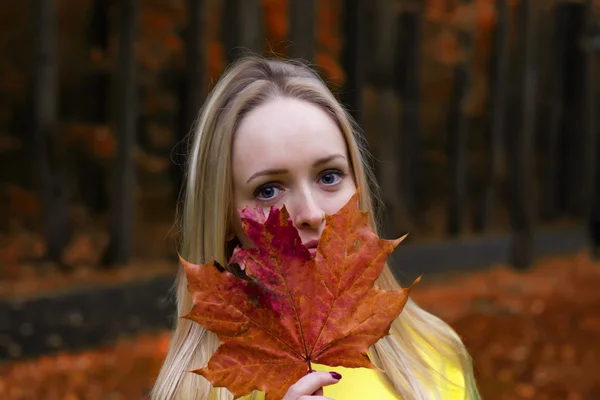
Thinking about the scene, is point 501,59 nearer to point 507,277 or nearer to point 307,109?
point 507,277

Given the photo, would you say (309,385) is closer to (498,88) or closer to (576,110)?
(498,88)

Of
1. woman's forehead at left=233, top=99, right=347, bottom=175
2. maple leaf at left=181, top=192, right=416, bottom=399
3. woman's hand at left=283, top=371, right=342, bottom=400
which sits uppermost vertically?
woman's forehead at left=233, top=99, right=347, bottom=175

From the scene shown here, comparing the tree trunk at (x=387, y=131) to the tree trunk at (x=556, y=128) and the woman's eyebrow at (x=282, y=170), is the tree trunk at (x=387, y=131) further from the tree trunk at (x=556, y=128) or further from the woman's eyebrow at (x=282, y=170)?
the woman's eyebrow at (x=282, y=170)

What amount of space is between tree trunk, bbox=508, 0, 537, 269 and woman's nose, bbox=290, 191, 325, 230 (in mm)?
8502

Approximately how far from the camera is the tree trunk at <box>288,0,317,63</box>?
6270 millimetres

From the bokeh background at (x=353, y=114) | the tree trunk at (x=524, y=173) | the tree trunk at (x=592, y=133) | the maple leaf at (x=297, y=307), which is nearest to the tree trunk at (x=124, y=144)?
the bokeh background at (x=353, y=114)

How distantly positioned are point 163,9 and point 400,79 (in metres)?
2.62

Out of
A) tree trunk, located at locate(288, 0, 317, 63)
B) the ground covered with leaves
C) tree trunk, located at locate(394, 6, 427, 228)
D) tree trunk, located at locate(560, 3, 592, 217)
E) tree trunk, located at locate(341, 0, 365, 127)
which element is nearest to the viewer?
the ground covered with leaves

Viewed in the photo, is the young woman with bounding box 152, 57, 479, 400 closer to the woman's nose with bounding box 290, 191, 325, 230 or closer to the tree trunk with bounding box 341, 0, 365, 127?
the woman's nose with bounding box 290, 191, 325, 230

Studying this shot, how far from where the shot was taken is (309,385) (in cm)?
133

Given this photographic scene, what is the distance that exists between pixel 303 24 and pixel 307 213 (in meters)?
4.86

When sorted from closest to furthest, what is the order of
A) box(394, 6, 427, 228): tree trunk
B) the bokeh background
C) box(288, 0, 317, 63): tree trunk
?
the bokeh background
box(288, 0, 317, 63): tree trunk
box(394, 6, 427, 228): tree trunk

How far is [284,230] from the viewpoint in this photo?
132cm

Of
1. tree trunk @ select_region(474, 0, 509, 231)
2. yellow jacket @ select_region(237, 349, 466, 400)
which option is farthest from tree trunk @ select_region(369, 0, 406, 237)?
yellow jacket @ select_region(237, 349, 466, 400)
